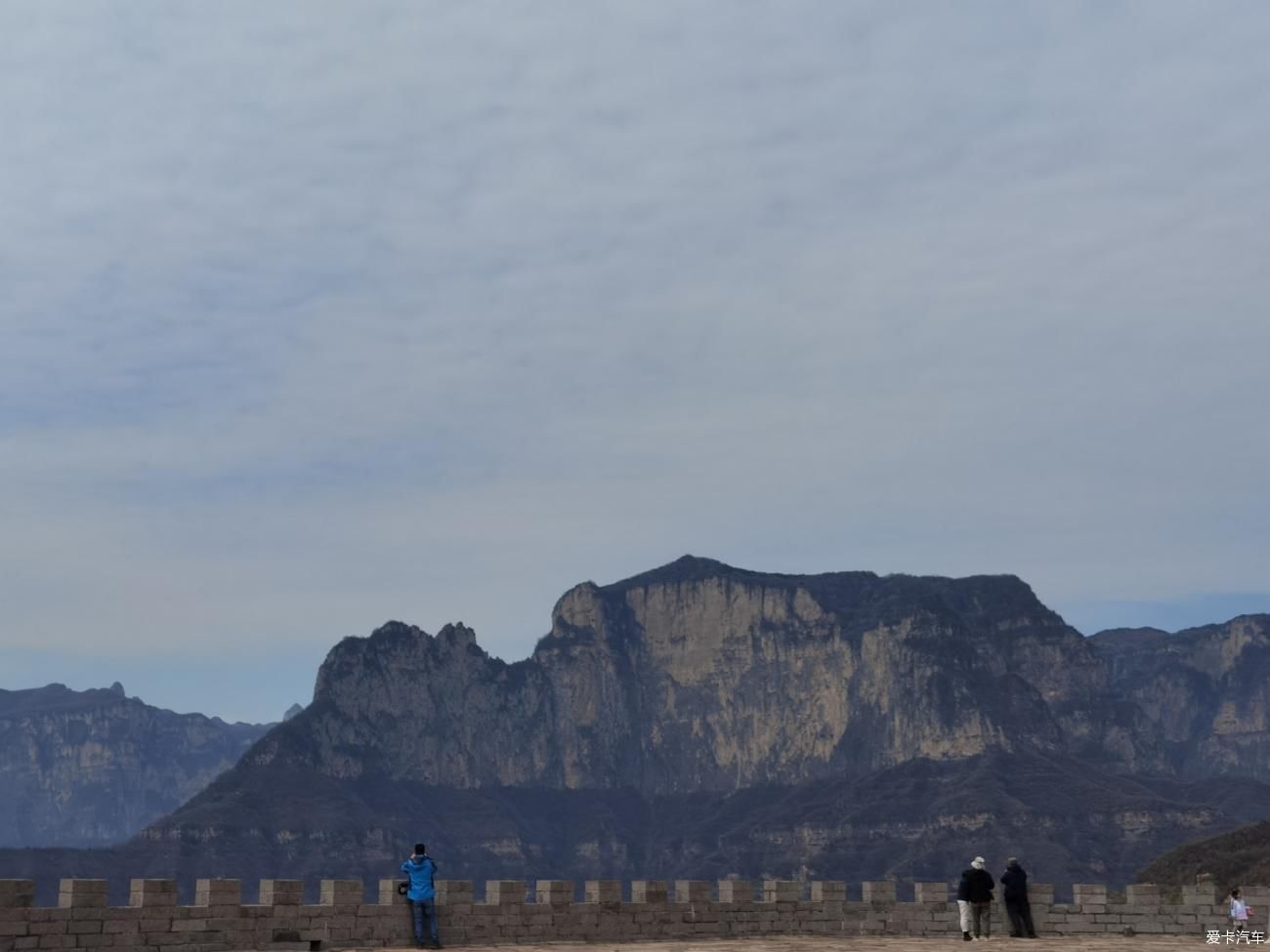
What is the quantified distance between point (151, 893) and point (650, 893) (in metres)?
11.1

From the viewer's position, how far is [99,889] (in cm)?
3127

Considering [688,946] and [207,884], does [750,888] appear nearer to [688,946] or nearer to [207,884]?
[688,946]

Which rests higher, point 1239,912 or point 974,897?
point 974,897

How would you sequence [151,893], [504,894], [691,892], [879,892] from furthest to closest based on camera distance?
[879,892] → [691,892] → [504,894] → [151,893]

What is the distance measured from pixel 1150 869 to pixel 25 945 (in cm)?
14324

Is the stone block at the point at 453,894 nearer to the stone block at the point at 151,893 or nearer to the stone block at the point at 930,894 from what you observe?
the stone block at the point at 151,893

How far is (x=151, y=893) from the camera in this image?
31578 millimetres

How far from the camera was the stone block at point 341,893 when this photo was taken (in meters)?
33.6

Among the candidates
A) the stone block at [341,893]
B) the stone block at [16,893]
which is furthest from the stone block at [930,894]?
the stone block at [16,893]

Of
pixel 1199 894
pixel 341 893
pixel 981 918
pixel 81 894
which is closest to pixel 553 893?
pixel 341 893

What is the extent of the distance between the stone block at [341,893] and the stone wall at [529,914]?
0.09 ft

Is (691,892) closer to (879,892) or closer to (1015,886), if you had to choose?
(879,892)

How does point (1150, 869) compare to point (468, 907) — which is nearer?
point (468, 907)

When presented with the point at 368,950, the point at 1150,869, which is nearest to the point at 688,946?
the point at 368,950
